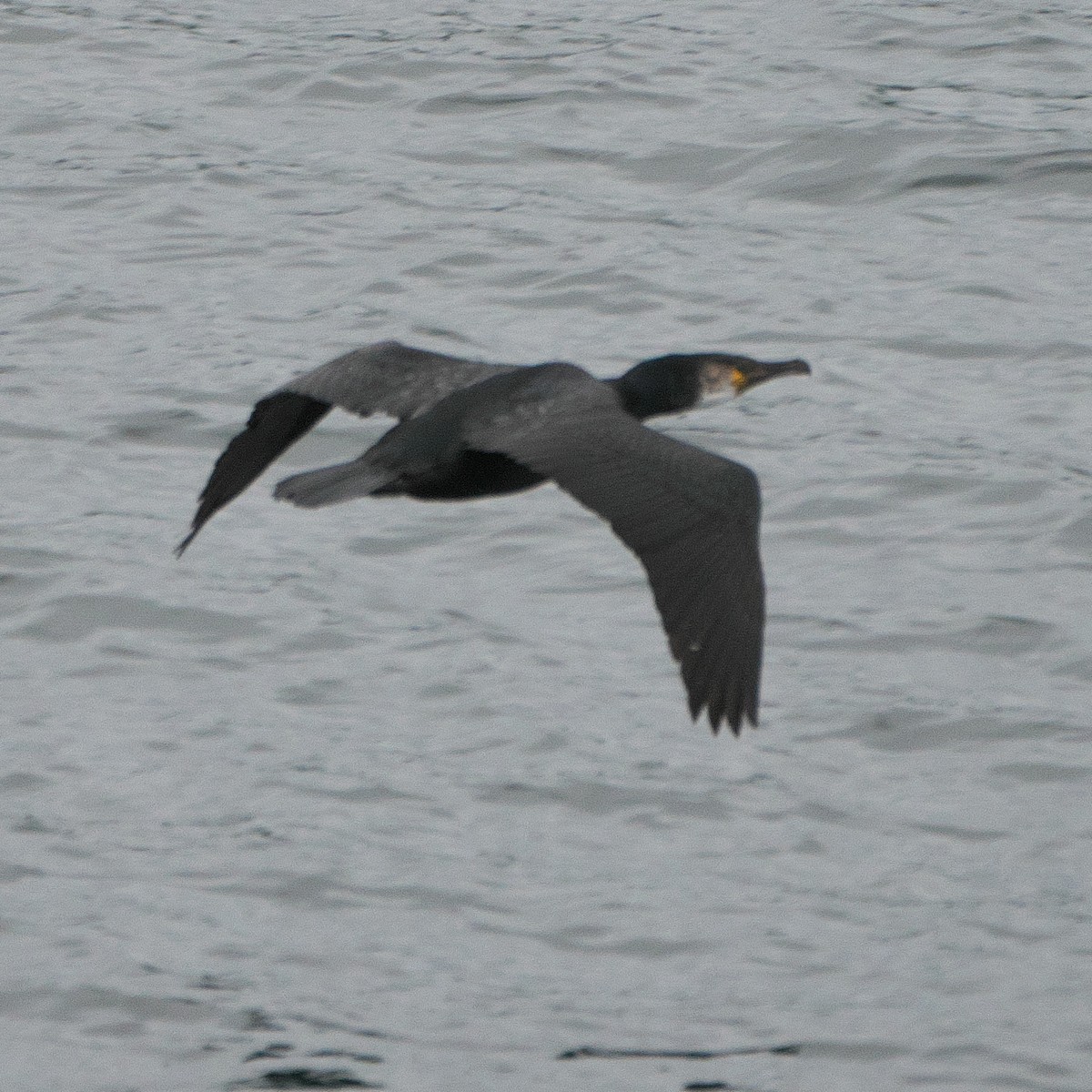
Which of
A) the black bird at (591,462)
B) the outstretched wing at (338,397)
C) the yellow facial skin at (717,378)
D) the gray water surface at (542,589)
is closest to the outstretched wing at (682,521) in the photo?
the black bird at (591,462)

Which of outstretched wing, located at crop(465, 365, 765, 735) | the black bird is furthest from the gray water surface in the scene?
outstretched wing, located at crop(465, 365, 765, 735)

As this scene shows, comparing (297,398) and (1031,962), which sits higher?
(297,398)

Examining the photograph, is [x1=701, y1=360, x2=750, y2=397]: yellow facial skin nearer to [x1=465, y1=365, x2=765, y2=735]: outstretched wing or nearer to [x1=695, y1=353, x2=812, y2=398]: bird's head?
[x1=695, y1=353, x2=812, y2=398]: bird's head

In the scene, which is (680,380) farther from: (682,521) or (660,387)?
(682,521)

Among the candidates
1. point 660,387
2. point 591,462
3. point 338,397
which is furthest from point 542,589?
point 591,462

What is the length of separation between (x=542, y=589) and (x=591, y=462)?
83.1 inches

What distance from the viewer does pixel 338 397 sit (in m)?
5.83

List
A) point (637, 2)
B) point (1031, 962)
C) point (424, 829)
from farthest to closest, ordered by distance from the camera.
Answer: point (637, 2)
point (424, 829)
point (1031, 962)

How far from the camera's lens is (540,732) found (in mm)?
6574

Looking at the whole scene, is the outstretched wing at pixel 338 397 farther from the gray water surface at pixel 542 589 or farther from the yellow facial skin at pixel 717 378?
the gray water surface at pixel 542 589

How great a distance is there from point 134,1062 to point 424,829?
103cm

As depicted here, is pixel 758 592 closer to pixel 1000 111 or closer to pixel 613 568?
pixel 613 568

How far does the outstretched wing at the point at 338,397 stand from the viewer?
586cm

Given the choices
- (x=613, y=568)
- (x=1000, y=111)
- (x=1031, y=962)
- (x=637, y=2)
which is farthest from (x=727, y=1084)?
(x=637, y=2)
